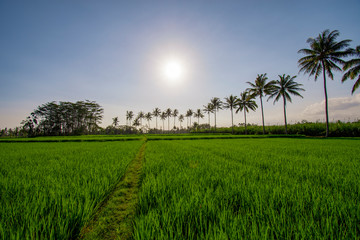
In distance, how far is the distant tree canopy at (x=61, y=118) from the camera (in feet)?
165

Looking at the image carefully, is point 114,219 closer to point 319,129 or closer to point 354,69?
point 354,69

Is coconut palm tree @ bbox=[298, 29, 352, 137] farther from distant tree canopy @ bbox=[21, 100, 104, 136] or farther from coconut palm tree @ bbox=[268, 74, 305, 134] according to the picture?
distant tree canopy @ bbox=[21, 100, 104, 136]

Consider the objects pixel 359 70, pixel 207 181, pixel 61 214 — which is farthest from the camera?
pixel 359 70

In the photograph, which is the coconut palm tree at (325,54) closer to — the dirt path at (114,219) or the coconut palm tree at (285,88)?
the coconut palm tree at (285,88)

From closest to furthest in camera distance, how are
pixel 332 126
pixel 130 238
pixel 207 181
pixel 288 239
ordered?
1. pixel 288 239
2. pixel 130 238
3. pixel 207 181
4. pixel 332 126

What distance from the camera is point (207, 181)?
241cm

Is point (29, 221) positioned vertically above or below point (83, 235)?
above

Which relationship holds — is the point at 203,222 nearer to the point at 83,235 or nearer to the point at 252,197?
the point at 252,197

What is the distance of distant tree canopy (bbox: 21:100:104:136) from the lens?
5016 cm

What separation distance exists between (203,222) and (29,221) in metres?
1.65

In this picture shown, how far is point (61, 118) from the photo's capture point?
2101 inches

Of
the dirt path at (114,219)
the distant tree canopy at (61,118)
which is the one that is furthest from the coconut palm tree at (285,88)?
the distant tree canopy at (61,118)

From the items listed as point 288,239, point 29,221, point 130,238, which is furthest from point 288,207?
point 29,221

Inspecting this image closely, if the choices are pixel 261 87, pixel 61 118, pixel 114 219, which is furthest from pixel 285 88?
pixel 61 118
